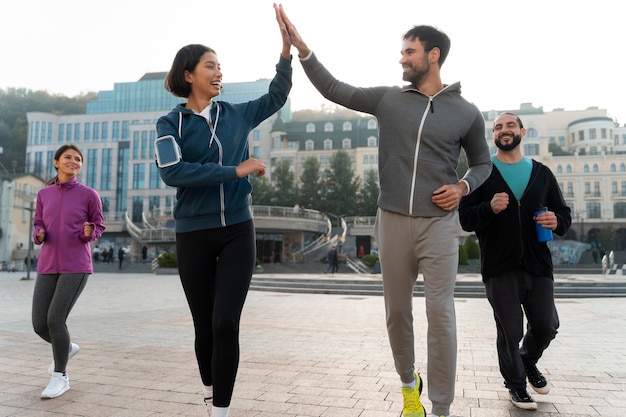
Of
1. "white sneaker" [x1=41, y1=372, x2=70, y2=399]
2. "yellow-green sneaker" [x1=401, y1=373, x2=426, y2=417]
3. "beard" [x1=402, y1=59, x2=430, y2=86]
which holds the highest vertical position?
"beard" [x1=402, y1=59, x2=430, y2=86]

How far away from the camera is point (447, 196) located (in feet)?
9.65

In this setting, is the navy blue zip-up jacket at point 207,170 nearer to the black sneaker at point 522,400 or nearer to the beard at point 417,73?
the beard at point 417,73

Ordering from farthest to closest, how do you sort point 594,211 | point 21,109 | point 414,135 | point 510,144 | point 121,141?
point 21,109 → point 121,141 → point 594,211 → point 510,144 → point 414,135

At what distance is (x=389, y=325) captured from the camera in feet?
10.2

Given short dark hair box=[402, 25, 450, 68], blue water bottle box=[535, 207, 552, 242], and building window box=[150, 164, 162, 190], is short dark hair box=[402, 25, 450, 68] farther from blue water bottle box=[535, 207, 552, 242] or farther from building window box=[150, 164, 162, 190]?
building window box=[150, 164, 162, 190]

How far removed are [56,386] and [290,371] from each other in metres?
1.97

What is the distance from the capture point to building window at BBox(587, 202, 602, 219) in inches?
2751

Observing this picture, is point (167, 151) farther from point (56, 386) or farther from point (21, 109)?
point (21, 109)

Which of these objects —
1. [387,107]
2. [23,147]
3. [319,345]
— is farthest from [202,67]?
[23,147]

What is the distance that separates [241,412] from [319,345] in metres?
3.07

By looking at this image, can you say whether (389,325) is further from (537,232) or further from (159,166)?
(159,166)

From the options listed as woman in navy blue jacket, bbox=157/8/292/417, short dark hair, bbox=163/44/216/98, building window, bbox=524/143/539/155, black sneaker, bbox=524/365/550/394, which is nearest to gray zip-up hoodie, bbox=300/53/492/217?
woman in navy blue jacket, bbox=157/8/292/417

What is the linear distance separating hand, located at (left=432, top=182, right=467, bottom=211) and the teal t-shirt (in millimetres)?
1108

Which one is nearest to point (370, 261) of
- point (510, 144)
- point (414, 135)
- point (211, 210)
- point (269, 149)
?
point (510, 144)
